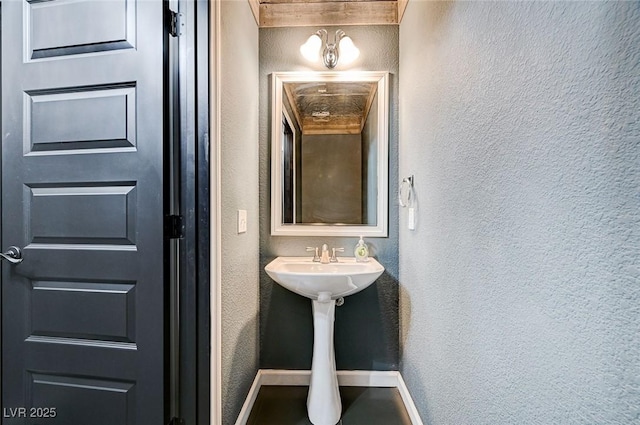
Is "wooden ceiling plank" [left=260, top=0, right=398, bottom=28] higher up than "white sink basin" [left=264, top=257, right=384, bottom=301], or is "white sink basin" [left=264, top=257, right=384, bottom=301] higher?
"wooden ceiling plank" [left=260, top=0, right=398, bottom=28]

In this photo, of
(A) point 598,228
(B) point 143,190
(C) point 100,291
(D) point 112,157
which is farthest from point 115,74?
(A) point 598,228

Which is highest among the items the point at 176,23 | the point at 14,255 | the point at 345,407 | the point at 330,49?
the point at 330,49

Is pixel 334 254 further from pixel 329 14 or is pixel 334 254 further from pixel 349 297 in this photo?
pixel 329 14

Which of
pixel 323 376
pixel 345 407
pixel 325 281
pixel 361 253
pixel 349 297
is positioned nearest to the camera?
pixel 325 281

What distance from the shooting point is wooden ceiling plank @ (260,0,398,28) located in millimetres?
1945

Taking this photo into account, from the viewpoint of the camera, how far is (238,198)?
5.07 ft

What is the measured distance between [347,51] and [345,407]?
2202mm

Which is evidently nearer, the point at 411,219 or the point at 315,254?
the point at 411,219

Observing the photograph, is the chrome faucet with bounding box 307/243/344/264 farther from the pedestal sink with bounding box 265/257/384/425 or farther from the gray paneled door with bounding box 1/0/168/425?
the gray paneled door with bounding box 1/0/168/425

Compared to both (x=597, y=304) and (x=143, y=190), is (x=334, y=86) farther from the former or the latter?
(x=597, y=304)

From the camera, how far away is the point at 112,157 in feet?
3.89

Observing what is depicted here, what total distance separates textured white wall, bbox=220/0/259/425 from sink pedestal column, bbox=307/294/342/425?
1.28ft

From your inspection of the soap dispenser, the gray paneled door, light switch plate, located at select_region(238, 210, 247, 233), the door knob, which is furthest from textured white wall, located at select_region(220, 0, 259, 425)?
the door knob

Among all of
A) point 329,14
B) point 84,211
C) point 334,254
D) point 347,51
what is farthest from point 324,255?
point 329,14
